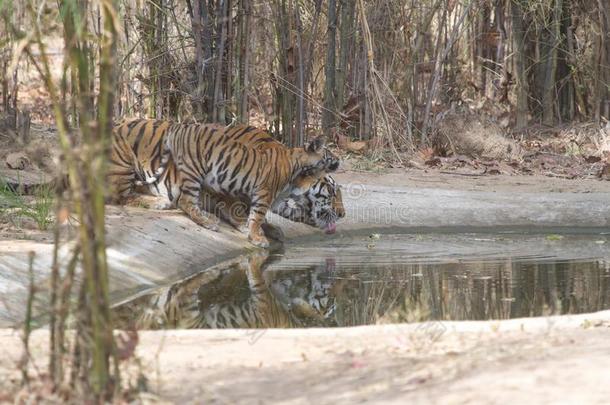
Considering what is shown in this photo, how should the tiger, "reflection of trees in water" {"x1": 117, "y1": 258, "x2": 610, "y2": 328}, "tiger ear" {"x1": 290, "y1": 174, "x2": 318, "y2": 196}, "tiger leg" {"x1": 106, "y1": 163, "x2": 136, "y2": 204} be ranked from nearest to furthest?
"reflection of trees in water" {"x1": 117, "y1": 258, "x2": 610, "y2": 328}
the tiger
"tiger leg" {"x1": 106, "y1": 163, "x2": 136, "y2": 204}
"tiger ear" {"x1": 290, "y1": 174, "x2": 318, "y2": 196}

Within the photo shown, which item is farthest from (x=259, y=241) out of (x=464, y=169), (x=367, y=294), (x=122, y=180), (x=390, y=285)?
(x=464, y=169)

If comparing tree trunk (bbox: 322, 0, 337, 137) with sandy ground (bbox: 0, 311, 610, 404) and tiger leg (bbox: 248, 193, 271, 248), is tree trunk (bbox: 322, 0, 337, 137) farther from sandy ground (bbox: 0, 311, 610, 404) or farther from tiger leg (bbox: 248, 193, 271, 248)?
sandy ground (bbox: 0, 311, 610, 404)

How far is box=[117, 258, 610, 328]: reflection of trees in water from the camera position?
6211mm

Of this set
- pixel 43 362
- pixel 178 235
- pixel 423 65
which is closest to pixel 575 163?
pixel 423 65

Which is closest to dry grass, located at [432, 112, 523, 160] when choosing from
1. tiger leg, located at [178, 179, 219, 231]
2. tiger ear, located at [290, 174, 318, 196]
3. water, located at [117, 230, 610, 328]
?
water, located at [117, 230, 610, 328]

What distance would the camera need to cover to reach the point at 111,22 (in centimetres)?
365

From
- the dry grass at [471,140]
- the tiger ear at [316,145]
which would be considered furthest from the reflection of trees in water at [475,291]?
the dry grass at [471,140]

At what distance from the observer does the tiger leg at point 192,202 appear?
894cm

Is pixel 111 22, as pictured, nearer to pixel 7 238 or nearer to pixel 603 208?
pixel 7 238

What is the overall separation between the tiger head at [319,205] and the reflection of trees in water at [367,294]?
46.7 inches

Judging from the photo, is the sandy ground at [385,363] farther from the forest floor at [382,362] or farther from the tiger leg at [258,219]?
the tiger leg at [258,219]

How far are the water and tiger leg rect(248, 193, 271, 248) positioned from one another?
0.56ft

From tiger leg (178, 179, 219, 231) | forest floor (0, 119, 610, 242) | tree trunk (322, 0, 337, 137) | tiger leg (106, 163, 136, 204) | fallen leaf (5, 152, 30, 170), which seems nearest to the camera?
tiger leg (178, 179, 219, 231)

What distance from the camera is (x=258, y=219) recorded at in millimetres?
9055
